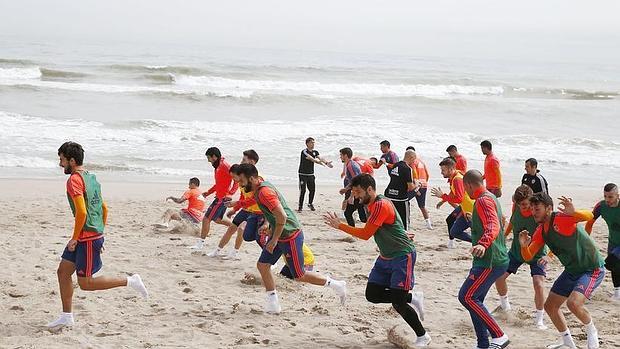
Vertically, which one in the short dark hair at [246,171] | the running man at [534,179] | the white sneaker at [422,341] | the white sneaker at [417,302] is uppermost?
the short dark hair at [246,171]

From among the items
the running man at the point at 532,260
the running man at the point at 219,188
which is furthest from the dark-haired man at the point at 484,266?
the running man at the point at 219,188

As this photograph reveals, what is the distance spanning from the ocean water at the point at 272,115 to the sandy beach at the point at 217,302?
6.58 m

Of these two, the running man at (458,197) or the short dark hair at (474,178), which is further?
the running man at (458,197)

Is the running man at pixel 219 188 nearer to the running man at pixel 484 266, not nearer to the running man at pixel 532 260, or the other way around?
the running man at pixel 532 260

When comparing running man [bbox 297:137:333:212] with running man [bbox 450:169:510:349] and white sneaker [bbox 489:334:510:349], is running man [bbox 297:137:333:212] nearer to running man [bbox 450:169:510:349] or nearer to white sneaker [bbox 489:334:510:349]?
running man [bbox 450:169:510:349]

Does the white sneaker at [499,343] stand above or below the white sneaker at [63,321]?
above

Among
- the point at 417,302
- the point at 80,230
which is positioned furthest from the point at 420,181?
the point at 80,230

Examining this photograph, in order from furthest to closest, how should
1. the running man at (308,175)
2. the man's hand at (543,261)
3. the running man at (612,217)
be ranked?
1. the running man at (308,175)
2. the running man at (612,217)
3. the man's hand at (543,261)

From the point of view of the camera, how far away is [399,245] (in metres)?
6.77

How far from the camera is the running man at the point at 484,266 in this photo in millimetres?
6539

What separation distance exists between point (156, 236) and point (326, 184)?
21.9ft

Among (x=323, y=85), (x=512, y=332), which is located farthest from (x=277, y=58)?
(x=512, y=332)

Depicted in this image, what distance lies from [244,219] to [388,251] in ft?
12.4

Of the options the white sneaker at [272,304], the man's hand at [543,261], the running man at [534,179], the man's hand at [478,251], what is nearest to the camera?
the man's hand at [478,251]
